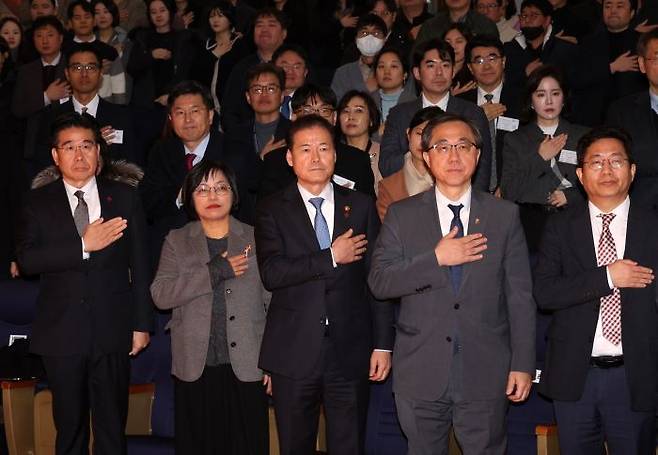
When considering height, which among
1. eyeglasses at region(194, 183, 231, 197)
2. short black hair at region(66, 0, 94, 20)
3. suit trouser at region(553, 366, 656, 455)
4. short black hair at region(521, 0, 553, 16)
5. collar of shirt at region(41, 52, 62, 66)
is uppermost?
short black hair at region(66, 0, 94, 20)

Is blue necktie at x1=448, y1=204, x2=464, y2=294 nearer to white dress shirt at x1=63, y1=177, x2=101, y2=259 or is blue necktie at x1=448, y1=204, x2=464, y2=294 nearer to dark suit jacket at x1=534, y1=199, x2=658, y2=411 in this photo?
dark suit jacket at x1=534, y1=199, x2=658, y2=411

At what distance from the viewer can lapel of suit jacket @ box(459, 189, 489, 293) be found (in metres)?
4.42

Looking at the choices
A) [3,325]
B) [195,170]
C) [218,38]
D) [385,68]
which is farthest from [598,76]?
[3,325]

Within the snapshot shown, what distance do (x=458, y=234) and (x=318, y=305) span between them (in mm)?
687

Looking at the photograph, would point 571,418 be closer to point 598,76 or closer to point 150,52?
point 598,76

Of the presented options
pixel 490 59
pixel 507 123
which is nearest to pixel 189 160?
pixel 507 123

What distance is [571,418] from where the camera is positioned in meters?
4.46

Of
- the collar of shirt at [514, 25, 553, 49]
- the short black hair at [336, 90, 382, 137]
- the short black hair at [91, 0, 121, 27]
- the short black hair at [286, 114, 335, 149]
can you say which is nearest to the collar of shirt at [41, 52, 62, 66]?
the short black hair at [91, 0, 121, 27]

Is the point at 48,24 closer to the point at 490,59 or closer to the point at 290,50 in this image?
the point at 290,50

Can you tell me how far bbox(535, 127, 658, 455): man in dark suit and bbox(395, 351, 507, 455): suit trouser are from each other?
0.29m

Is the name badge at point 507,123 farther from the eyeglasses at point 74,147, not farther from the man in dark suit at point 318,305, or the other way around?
the eyeglasses at point 74,147

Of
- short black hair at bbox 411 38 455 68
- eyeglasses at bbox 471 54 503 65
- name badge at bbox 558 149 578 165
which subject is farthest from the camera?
eyeglasses at bbox 471 54 503 65

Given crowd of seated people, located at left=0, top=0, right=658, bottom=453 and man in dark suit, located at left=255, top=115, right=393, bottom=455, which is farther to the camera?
crowd of seated people, located at left=0, top=0, right=658, bottom=453

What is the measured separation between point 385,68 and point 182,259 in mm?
2765
